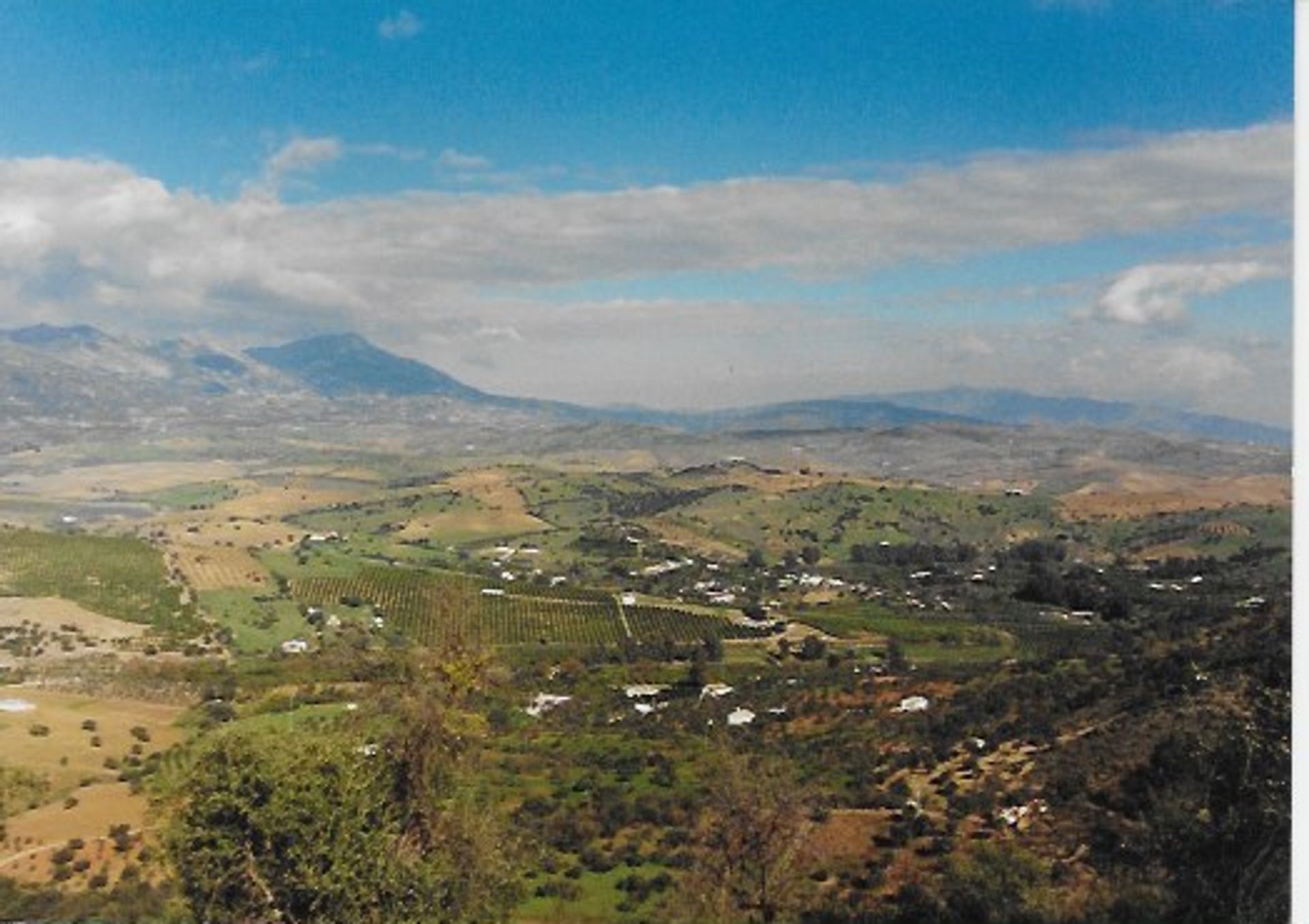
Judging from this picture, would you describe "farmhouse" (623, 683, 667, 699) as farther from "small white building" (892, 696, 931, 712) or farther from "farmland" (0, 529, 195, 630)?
"farmland" (0, 529, 195, 630)

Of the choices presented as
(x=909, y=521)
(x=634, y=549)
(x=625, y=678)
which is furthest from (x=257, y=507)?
(x=625, y=678)

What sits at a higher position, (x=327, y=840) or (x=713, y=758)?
(x=327, y=840)

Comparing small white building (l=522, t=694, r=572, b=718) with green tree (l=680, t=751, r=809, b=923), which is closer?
green tree (l=680, t=751, r=809, b=923)

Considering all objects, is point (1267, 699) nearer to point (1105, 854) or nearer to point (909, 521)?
point (1105, 854)

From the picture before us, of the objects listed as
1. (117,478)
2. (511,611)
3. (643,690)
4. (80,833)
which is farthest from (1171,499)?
(117,478)

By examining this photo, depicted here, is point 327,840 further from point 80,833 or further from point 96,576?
point 96,576

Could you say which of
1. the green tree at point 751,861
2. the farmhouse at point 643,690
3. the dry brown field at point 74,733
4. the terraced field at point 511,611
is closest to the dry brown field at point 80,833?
the dry brown field at point 74,733

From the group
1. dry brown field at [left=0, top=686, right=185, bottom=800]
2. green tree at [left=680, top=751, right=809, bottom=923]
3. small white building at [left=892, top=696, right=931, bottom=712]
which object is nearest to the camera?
green tree at [left=680, top=751, right=809, bottom=923]

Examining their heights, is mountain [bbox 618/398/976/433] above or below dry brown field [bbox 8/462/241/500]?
above

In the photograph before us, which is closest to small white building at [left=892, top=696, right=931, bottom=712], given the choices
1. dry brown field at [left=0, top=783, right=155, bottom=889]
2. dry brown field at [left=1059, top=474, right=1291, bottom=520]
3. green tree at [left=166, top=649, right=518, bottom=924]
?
green tree at [left=166, top=649, right=518, bottom=924]

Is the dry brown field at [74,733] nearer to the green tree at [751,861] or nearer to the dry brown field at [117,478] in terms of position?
the green tree at [751,861]

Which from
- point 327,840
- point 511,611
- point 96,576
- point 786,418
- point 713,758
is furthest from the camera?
point 786,418
